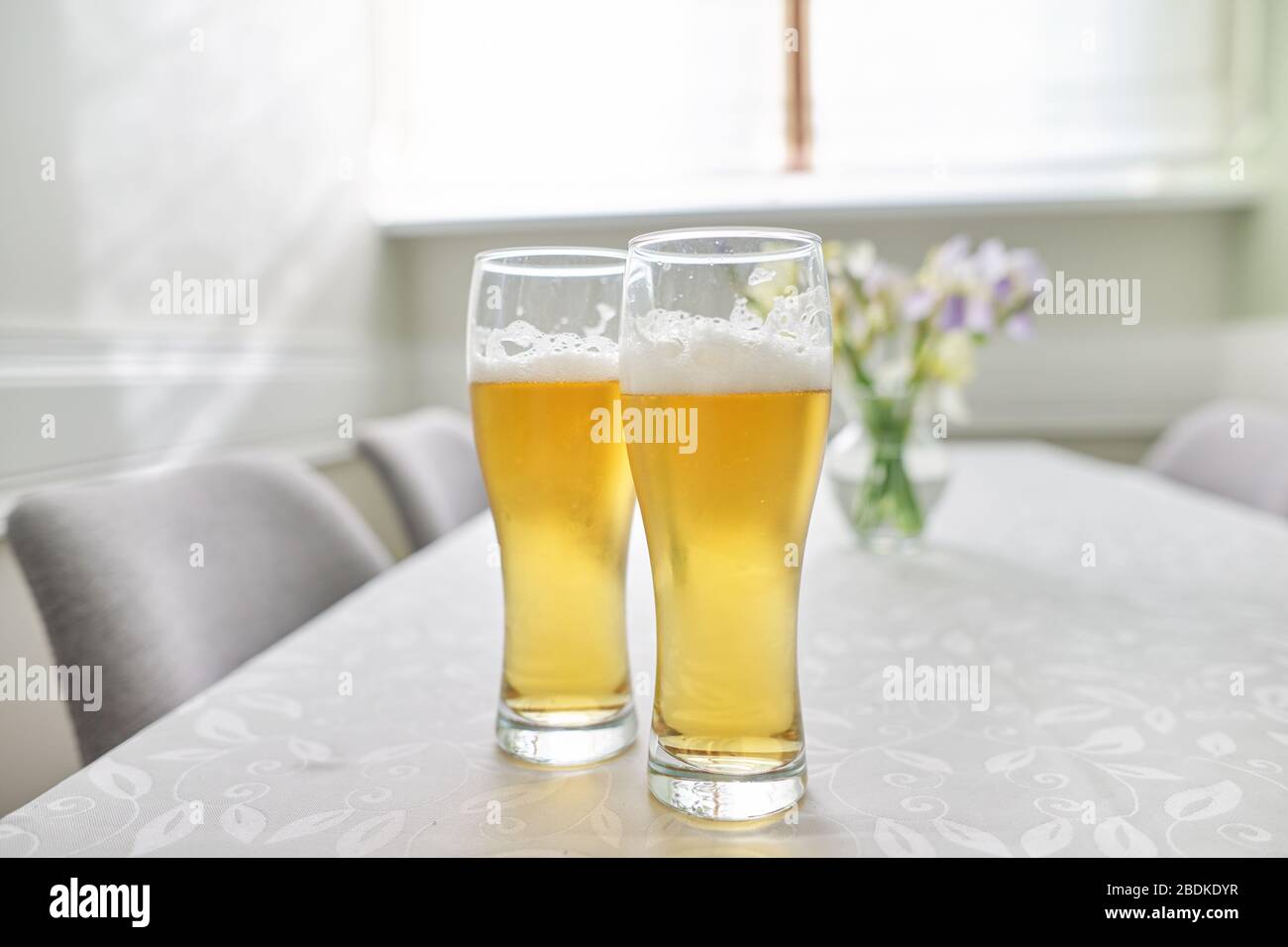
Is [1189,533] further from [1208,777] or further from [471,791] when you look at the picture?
[471,791]

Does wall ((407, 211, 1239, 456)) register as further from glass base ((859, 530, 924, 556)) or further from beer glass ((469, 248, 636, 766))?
beer glass ((469, 248, 636, 766))

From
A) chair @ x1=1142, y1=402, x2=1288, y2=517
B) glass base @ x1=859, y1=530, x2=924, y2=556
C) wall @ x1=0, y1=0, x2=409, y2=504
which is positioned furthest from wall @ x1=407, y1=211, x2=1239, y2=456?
glass base @ x1=859, y1=530, x2=924, y2=556

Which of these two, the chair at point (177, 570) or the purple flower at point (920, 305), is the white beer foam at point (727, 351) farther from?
the purple flower at point (920, 305)

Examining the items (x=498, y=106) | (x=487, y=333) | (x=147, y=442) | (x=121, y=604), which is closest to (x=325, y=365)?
(x=147, y=442)

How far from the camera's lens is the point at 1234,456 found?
5.86ft

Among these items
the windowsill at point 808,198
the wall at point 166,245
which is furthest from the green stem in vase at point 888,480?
the windowsill at point 808,198

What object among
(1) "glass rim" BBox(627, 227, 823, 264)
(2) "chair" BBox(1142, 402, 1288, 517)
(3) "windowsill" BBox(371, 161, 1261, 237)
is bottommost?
(2) "chair" BBox(1142, 402, 1288, 517)

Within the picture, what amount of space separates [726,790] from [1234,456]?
68.7 inches

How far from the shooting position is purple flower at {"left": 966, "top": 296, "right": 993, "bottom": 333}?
1.07 meters

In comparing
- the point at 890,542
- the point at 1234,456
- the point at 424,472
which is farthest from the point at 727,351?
the point at 1234,456

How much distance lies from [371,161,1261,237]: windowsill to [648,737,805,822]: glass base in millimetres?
2695

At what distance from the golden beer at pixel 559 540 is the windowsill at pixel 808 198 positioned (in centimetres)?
261

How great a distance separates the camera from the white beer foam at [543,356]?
0.46 metres
